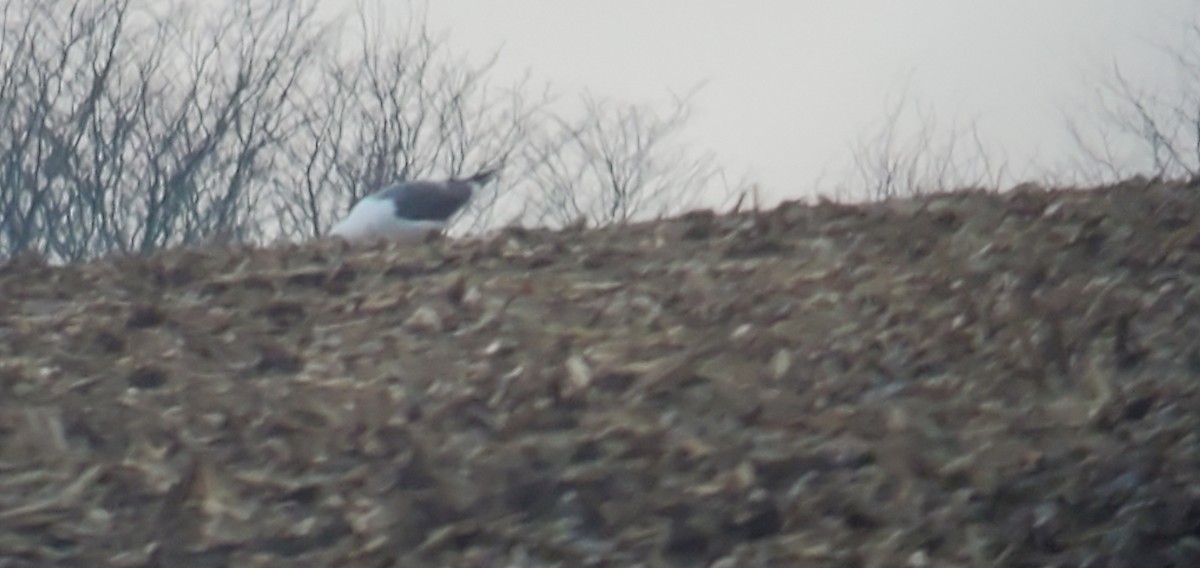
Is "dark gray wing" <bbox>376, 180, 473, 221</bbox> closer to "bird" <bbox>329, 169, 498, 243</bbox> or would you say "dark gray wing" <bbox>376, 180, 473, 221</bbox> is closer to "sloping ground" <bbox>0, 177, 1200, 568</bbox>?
"bird" <bbox>329, 169, 498, 243</bbox>

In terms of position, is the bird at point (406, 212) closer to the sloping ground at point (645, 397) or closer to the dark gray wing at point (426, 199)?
the dark gray wing at point (426, 199)

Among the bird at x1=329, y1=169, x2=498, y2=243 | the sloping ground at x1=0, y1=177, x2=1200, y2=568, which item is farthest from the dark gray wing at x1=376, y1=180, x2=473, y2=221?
the sloping ground at x1=0, y1=177, x2=1200, y2=568

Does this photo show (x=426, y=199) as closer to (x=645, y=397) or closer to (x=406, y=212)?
(x=406, y=212)

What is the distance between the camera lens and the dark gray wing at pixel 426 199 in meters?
7.21

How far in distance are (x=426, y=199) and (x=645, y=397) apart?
2.80m

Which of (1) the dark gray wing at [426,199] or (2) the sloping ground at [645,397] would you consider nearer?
(2) the sloping ground at [645,397]

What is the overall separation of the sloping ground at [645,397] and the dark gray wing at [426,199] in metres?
0.71

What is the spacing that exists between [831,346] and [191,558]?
2049mm

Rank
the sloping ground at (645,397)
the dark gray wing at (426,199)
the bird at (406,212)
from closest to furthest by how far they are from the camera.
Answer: the sloping ground at (645,397)
the bird at (406,212)
the dark gray wing at (426,199)

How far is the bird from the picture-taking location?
700 cm

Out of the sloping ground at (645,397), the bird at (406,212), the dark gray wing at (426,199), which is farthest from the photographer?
the dark gray wing at (426,199)

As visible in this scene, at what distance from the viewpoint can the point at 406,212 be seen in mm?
7191

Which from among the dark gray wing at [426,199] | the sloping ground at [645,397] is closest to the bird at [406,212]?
the dark gray wing at [426,199]

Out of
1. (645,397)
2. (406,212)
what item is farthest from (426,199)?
(645,397)
